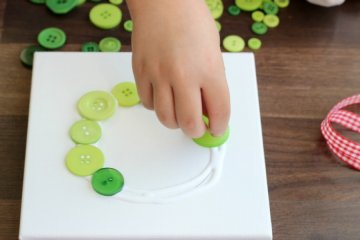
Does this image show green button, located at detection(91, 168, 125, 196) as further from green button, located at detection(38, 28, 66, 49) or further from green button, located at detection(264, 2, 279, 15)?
green button, located at detection(264, 2, 279, 15)

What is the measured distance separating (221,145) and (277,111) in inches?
4.7

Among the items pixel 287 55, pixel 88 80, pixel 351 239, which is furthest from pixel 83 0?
pixel 351 239

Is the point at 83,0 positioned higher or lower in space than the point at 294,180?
higher

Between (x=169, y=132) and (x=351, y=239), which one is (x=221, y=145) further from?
(x=351, y=239)

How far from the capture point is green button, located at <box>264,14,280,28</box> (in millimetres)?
695

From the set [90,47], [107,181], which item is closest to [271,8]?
[90,47]

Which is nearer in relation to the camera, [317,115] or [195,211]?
[195,211]

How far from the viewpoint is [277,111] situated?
2.05ft

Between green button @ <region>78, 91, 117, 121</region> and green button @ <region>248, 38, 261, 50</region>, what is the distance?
219 millimetres

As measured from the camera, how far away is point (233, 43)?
671mm

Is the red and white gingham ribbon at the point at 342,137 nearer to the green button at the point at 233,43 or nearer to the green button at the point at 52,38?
the green button at the point at 233,43

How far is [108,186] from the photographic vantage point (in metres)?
0.50

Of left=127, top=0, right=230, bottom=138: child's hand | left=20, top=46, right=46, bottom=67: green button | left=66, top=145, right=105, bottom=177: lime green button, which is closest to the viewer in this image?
left=127, top=0, right=230, bottom=138: child's hand

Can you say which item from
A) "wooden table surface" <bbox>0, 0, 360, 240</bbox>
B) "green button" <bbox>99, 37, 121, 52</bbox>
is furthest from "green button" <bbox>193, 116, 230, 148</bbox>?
"green button" <bbox>99, 37, 121, 52</bbox>
